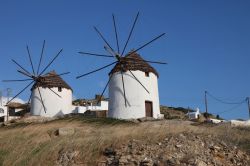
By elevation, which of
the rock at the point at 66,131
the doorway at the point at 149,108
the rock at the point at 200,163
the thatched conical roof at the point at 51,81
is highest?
the thatched conical roof at the point at 51,81

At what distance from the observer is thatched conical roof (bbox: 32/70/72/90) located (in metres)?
32.5

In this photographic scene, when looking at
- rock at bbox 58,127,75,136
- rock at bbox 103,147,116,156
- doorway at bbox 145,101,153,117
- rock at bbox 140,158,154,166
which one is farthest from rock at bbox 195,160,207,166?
doorway at bbox 145,101,153,117

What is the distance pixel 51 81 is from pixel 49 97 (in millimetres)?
1347

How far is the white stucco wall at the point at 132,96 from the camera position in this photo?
26.4m

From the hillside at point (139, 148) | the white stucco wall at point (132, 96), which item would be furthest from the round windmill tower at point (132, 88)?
the hillside at point (139, 148)

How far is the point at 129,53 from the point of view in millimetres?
28031

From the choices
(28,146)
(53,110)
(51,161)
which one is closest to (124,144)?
(51,161)

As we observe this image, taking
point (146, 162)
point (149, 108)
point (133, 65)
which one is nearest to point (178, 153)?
point (146, 162)

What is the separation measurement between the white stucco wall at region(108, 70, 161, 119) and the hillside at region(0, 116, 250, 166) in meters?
8.11

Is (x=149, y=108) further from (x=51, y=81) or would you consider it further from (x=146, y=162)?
(x=146, y=162)

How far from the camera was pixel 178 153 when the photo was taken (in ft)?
45.6

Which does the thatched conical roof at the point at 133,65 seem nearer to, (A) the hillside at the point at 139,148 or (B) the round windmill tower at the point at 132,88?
(B) the round windmill tower at the point at 132,88

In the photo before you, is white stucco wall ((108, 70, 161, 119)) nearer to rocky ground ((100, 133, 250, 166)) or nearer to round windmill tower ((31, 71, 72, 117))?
round windmill tower ((31, 71, 72, 117))

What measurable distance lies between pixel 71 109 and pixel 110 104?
766 cm
